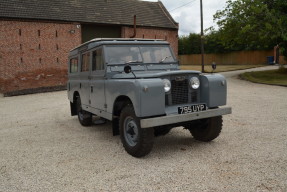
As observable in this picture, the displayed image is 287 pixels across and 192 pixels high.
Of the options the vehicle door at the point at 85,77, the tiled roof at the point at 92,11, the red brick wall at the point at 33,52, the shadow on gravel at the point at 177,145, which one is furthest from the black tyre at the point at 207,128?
the tiled roof at the point at 92,11

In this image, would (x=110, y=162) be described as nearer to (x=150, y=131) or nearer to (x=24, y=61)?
(x=150, y=131)

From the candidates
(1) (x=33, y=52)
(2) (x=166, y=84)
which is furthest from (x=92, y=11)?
(2) (x=166, y=84)

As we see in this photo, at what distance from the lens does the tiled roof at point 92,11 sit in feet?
65.3

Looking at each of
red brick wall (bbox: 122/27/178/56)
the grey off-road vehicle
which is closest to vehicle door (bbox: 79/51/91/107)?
the grey off-road vehicle

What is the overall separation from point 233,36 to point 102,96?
1716cm

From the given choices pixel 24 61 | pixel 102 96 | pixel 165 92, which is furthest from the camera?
pixel 24 61

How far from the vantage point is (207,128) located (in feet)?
17.3

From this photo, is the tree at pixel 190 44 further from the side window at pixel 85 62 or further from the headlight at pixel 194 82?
the headlight at pixel 194 82

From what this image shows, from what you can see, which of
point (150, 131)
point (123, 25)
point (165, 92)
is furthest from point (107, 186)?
point (123, 25)

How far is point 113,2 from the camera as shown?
25516 mm

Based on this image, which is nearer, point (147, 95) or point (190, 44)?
point (147, 95)

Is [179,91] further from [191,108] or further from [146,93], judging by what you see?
[146,93]

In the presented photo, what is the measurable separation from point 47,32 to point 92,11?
15.0ft

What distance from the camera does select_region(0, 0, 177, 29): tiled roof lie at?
19.9 metres
